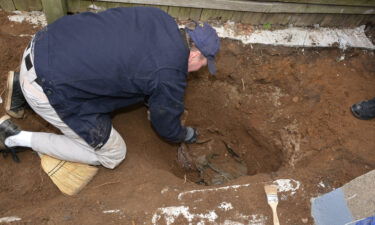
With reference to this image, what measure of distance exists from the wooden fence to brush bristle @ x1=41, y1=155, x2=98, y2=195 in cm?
142

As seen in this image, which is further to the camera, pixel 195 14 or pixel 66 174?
pixel 195 14

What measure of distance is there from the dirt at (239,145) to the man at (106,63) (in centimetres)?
63

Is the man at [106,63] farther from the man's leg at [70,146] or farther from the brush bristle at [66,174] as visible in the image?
the brush bristle at [66,174]

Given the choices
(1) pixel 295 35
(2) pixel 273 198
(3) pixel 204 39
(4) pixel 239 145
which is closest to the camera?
(3) pixel 204 39

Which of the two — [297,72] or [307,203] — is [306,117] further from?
[307,203]

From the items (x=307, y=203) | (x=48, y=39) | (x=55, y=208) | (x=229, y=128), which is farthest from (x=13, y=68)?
(x=307, y=203)

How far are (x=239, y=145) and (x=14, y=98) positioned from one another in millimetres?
2412

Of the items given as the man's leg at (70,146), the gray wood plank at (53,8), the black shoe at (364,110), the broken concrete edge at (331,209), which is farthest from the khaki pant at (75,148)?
the black shoe at (364,110)

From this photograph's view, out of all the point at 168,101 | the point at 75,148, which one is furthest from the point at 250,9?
the point at 75,148

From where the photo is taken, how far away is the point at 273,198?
285 cm

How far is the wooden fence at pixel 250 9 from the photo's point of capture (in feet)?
11.2

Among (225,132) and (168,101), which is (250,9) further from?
(168,101)

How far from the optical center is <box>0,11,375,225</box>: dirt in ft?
9.14

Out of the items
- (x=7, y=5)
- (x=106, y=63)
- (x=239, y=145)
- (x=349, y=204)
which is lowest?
(x=239, y=145)
